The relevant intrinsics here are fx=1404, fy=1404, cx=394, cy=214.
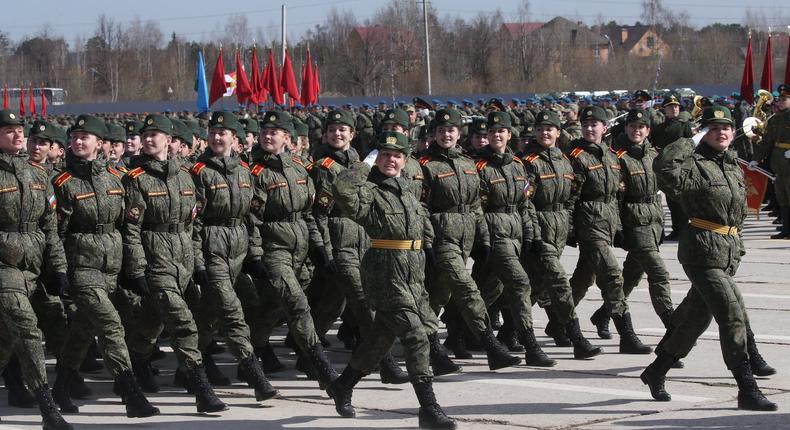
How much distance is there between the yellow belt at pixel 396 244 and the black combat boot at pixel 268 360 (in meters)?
2.33

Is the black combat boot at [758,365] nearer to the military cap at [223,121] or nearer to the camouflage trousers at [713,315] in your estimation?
the camouflage trousers at [713,315]

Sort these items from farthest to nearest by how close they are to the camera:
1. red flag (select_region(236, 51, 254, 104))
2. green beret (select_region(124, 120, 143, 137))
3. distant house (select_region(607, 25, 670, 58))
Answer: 1. distant house (select_region(607, 25, 670, 58))
2. red flag (select_region(236, 51, 254, 104))
3. green beret (select_region(124, 120, 143, 137))

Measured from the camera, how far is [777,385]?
9461mm

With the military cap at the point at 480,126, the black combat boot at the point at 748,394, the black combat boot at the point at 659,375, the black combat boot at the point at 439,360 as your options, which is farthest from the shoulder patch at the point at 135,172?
the black combat boot at the point at 748,394

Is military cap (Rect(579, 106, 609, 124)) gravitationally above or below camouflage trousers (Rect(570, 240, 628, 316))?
above

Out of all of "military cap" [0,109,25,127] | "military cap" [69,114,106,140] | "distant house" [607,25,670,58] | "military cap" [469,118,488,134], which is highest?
"distant house" [607,25,670,58]

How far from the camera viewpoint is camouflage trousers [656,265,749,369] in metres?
8.59

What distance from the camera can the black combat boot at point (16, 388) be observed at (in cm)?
949

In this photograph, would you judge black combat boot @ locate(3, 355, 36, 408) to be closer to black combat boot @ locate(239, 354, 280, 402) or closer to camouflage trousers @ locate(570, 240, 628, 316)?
black combat boot @ locate(239, 354, 280, 402)

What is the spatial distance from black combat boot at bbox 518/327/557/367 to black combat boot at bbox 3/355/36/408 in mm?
3586

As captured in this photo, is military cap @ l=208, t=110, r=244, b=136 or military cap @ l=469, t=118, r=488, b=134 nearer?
military cap @ l=208, t=110, r=244, b=136

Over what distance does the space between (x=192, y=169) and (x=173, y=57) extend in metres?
108

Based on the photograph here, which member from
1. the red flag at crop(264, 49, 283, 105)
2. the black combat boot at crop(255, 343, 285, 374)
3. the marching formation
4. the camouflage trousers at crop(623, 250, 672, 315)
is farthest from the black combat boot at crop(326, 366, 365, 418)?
the red flag at crop(264, 49, 283, 105)

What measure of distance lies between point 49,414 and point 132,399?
1.83 feet
